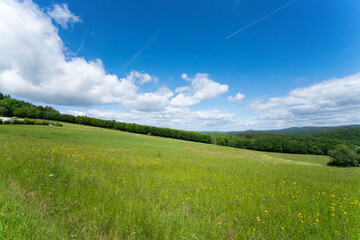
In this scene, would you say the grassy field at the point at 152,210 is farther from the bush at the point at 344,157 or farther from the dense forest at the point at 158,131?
the dense forest at the point at 158,131

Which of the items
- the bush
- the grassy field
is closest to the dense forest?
the bush

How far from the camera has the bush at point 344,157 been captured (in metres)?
29.1

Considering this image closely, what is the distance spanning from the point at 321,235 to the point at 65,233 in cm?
530

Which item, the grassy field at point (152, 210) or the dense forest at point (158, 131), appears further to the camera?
the dense forest at point (158, 131)

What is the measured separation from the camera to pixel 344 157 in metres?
29.9

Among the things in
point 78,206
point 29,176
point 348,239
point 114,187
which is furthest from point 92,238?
point 348,239

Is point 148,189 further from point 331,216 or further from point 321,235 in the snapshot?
point 331,216

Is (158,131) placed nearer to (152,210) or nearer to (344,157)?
(344,157)

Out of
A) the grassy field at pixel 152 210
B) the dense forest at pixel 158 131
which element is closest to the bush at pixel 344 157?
the grassy field at pixel 152 210

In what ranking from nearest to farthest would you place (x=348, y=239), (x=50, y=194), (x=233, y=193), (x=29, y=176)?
(x=348, y=239)
(x=50, y=194)
(x=29, y=176)
(x=233, y=193)

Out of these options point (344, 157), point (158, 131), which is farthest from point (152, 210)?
point (158, 131)

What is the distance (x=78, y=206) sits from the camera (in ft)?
11.0

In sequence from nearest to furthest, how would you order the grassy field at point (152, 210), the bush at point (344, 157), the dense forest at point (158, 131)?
the grassy field at point (152, 210) < the bush at point (344, 157) < the dense forest at point (158, 131)

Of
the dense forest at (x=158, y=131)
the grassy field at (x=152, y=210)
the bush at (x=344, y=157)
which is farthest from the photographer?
the dense forest at (x=158, y=131)
